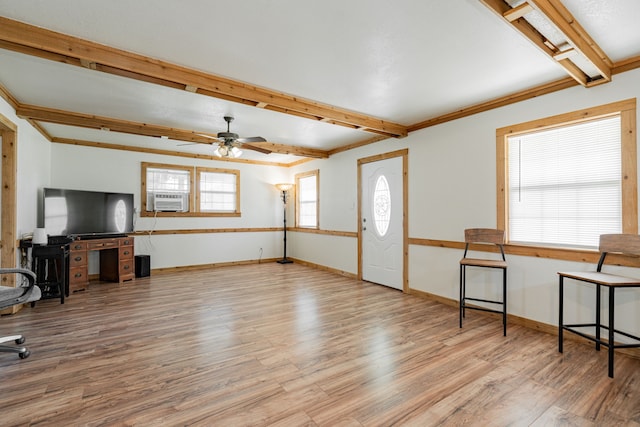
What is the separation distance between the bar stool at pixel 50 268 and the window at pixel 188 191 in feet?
5.85

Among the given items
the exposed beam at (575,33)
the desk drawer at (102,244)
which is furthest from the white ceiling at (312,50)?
the desk drawer at (102,244)

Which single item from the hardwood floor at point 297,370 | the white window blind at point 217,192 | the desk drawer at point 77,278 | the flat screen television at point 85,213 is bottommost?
the hardwood floor at point 297,370

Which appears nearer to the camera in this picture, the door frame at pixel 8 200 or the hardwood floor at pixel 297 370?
the hardwood floor at pixel 297 370

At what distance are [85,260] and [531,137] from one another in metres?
6.52

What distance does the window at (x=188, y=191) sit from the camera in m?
6.19

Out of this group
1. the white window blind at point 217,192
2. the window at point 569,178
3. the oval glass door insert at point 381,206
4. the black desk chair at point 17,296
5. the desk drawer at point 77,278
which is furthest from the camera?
the white window blind at point 217,192

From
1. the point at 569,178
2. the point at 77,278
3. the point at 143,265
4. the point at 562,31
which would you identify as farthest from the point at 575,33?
the point at 143,265

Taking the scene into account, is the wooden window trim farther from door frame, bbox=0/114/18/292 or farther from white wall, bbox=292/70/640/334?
door frame, bbox=0/114/18/292

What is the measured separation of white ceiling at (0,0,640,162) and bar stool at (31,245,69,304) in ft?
6.23

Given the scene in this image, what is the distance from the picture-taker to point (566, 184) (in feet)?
10.3

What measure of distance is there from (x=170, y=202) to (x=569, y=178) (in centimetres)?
650

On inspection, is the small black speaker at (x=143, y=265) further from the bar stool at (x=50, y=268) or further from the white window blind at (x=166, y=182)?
the bar stool at (x=50, y=268)

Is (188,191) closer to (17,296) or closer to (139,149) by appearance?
(139,149)

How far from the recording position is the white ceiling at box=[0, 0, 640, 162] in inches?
80.1
